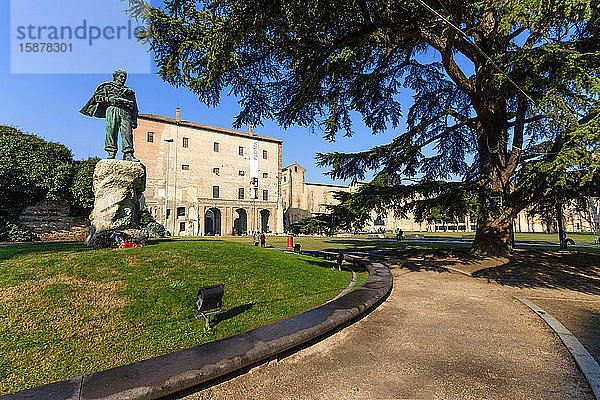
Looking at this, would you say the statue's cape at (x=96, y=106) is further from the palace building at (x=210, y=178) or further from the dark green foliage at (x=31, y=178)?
the palace building at (x=210, y=178)

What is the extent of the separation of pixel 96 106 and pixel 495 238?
1766cm

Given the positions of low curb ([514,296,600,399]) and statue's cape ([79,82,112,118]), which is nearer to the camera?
low curb ([514,296,600,399])

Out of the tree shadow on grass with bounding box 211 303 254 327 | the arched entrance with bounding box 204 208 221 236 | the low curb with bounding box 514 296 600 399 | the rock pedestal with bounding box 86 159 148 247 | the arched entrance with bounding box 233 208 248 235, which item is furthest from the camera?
the arched entrance with bounding box 233 208 248 235

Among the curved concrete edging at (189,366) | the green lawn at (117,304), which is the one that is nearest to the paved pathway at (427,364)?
the curved concrete edging at (189,366)

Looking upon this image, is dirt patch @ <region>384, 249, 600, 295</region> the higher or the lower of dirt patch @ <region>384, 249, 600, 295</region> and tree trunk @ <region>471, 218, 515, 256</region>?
the lower

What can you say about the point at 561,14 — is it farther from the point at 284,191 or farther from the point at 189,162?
the point at 284,191

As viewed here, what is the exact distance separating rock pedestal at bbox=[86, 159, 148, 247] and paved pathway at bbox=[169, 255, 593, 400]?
7878 millimetres

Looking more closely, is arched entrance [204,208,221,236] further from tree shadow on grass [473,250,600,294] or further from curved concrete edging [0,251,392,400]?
curved concrete edging [0,251,392,400]

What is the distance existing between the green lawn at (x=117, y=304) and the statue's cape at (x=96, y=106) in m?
5.66

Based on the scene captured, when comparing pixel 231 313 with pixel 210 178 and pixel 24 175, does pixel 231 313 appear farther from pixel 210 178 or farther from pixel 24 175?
pixel 210 178

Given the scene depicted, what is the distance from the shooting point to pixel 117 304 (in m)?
4.70

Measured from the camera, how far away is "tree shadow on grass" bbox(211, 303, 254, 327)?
4.70 m

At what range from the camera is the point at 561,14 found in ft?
23.4

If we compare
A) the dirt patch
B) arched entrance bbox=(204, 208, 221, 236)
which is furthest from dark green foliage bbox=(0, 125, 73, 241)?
arched entrance bbox=(204, 208, 221, 236)
